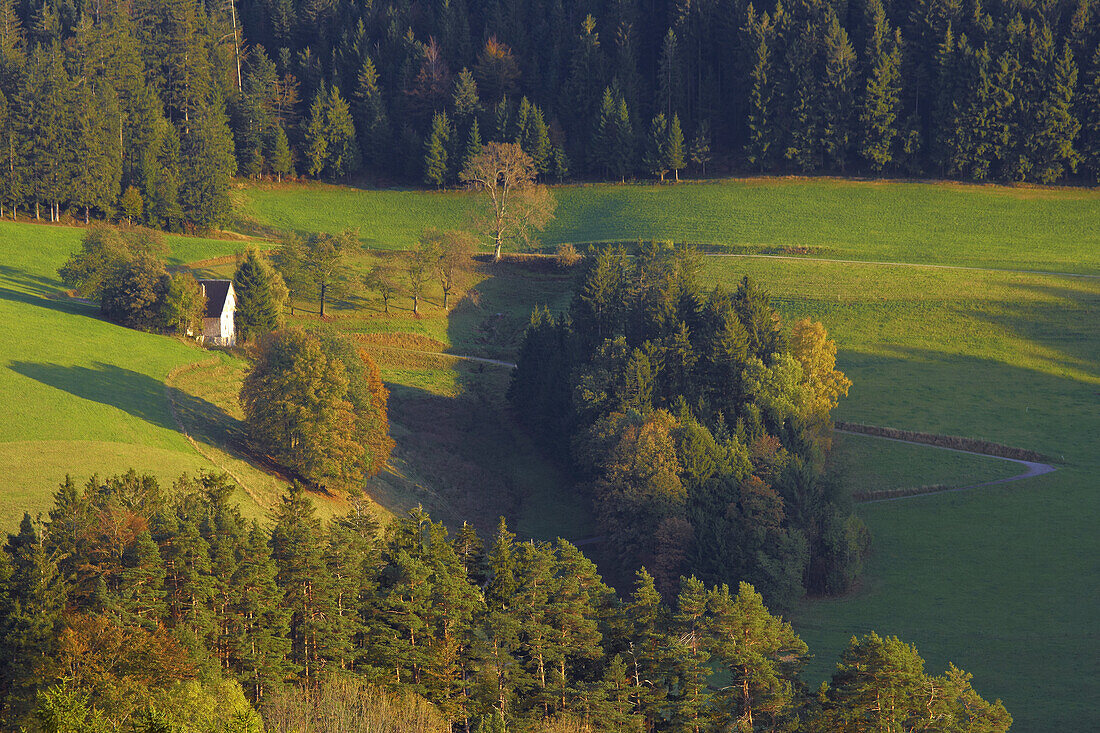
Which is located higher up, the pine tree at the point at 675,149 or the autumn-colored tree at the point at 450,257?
the pine tree at the point at 675,149

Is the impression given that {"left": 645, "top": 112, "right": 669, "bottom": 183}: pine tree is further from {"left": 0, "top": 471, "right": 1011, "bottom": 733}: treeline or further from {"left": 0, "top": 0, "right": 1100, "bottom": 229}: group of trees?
{"left": 0, "top": 471, "right": 1011, "bottom": 733}: treeline

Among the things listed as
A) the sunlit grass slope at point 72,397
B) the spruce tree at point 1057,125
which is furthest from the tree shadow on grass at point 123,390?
the spruce tree at point 1057,125

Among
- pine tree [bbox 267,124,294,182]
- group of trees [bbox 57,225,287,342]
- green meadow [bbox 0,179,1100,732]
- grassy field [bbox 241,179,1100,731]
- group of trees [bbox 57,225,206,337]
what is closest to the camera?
grassy field [bbox 241,179,1100,731]

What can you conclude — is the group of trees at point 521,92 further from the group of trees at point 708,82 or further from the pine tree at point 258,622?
the pine tree at point 258,622

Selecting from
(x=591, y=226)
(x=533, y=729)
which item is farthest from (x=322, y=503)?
(x=591, y=226)

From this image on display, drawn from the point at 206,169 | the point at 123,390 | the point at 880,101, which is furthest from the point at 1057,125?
the point at 123,390

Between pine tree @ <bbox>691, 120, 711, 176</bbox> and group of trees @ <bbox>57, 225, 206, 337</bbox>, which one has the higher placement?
pine tree @ <bbox>691, 120, 711, 176</bbox>

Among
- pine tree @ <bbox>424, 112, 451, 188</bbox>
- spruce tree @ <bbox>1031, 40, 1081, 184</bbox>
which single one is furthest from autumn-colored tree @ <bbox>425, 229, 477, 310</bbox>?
spruce tree @ <bbox>1031, 40, 1081, 184</bbox>
